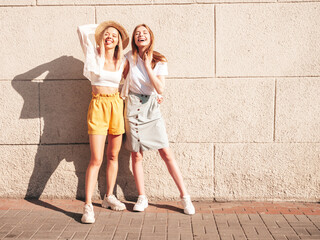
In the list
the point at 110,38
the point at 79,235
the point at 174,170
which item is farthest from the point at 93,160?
the point at 110,38

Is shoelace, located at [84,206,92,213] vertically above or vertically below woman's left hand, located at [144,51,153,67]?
below

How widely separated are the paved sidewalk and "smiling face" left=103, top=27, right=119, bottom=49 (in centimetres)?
190

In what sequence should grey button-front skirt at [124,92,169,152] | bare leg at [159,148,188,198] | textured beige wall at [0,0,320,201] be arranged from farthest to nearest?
textured beige wall at [0,0,320,201]
bare leg at [159,148,188,198]
grey button-front skirt at [124,92,169,152]

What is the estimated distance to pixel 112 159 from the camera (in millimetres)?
4098

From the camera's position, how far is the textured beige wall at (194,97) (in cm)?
422

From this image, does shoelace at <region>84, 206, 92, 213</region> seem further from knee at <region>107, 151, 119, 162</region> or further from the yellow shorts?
the yellow shorts

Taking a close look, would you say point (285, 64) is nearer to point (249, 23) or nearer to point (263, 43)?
point (263, 43)

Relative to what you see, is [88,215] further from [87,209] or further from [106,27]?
[106,27]

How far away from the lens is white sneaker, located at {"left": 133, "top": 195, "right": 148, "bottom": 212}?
404 centimetres

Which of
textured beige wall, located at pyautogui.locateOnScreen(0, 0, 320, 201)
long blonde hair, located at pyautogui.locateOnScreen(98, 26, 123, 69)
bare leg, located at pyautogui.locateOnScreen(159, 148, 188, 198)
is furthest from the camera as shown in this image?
textured beige wall, located at pyautogui.locateOnScreen(0, 0, 320, 201)

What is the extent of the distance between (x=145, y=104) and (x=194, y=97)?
2.28ft

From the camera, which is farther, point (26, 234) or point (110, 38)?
point (110, 38)

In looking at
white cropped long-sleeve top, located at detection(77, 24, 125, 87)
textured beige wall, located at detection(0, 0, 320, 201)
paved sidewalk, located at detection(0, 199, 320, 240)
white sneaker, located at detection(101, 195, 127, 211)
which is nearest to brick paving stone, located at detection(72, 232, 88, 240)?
paved sidewalk, located at detection(0, 199, 320, 240)

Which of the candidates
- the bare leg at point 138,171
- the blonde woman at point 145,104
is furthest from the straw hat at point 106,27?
the bare leg at point 138,171
